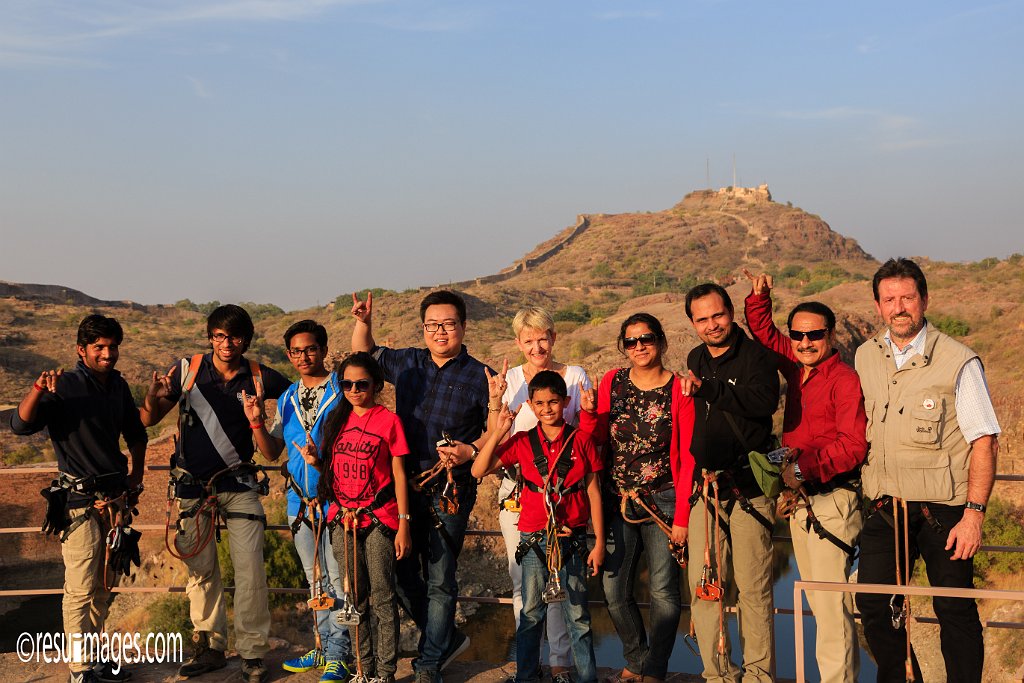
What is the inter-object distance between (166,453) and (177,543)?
17978 mm

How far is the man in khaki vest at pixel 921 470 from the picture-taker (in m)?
3.95

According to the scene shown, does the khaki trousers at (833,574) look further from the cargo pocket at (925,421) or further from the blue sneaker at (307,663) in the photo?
the blue sneaker at (307,663)

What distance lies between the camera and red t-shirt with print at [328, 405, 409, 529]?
4844 mm

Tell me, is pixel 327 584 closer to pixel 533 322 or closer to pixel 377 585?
pixel 377 585

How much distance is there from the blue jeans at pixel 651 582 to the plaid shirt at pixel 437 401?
0.90 m

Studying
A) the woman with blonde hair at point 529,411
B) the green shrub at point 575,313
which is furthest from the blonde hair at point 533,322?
the green shrub at point 575,313

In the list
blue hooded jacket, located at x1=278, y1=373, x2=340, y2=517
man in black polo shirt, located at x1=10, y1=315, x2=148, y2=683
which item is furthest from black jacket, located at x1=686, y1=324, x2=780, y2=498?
man in black polo shirt, located at x1=10, y1=315, x2=148, y2=683

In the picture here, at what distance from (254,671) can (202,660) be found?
35cm

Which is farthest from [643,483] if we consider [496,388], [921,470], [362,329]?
[362,329]

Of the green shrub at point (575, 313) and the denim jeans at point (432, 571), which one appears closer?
the denim jeans at point (432, 571)

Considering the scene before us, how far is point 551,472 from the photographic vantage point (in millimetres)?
4617

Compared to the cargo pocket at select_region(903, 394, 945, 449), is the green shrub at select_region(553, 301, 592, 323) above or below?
above

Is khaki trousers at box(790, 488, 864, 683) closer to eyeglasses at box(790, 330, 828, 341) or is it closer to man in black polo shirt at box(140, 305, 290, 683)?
eyeglasses at box(790, 330, 828, 341)

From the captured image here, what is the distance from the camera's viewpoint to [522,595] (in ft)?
15.5
